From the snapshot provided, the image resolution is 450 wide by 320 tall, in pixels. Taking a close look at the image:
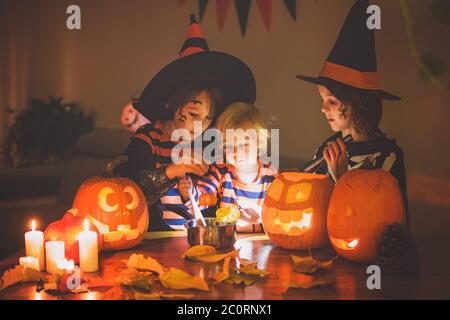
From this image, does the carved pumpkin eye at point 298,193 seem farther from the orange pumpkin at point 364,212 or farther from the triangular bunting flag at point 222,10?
the triangular bunting flag at point 222,10

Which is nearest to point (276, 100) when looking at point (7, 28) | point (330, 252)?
point (330, 252)

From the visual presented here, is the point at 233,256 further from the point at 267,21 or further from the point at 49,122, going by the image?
the point at 49,122

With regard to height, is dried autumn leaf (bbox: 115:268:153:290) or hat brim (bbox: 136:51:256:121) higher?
hat brim (bbox: 136:51:256:121)

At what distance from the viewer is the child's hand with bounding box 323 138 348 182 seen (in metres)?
1.63

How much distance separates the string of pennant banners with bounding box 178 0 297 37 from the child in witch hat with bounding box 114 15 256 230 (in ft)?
0.26

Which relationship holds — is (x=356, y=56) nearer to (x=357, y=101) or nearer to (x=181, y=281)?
(x=357, y=101)

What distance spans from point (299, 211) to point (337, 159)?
0.96 feet

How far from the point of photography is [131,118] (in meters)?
2.19

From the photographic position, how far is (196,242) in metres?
1.49

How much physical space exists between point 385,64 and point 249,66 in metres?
0.46

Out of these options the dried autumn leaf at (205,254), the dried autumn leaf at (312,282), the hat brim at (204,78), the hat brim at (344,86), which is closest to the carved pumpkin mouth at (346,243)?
the dried autumn leaf at (312,282)

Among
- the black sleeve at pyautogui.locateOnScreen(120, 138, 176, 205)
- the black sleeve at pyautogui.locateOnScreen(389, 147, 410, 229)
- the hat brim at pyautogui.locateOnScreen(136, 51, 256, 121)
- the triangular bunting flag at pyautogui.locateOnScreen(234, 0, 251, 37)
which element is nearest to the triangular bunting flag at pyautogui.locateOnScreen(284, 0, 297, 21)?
the triangular bunting flag at pyautogui.locateOnScreen(234, 0, 251, 37)

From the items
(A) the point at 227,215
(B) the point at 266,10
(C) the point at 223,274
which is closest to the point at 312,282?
(C) the point at 223,274

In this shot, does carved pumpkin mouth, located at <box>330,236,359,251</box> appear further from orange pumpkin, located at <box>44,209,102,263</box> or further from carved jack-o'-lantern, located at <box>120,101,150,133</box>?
carved jack-o'-lantern, located at <box>120,101,150,133</box>
